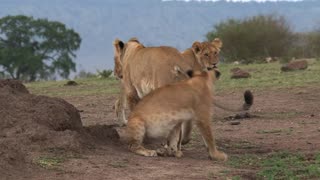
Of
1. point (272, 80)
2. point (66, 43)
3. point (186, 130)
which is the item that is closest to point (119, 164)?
point (186, 130)

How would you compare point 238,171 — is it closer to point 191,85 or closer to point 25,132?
point 191,85

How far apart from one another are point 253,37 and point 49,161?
29.8 m

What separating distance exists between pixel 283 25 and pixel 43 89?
1999 centimetres

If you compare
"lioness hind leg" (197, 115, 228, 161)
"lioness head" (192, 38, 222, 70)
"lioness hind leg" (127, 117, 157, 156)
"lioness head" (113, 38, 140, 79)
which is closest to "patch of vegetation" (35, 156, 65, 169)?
"lioness hind leg" (127, 117, 157, 156)

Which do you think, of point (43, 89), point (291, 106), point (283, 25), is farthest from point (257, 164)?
point (283, 25)

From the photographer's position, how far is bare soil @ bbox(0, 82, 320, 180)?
252 inches

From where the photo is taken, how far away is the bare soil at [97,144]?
6.40m

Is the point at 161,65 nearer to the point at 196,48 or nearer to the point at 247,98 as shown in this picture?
the point at 196,48

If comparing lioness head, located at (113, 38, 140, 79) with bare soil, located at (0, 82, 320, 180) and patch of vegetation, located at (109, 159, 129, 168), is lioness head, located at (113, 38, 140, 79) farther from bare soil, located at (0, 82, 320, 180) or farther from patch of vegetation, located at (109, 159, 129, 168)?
patch of vegetation, located at (109, 159, 129, 168)

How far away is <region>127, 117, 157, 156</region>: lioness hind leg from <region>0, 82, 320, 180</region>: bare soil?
150 millimetres

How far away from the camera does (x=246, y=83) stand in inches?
712

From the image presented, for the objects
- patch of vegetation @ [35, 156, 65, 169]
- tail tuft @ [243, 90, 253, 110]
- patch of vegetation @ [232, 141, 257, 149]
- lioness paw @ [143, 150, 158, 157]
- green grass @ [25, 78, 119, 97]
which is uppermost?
tail tuft @ [243, 90, 253, 110]

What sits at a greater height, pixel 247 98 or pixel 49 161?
pixel 247 98

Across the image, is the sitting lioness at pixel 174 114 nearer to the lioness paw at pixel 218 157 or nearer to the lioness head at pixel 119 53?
the lioness paw at pixel 218 157
